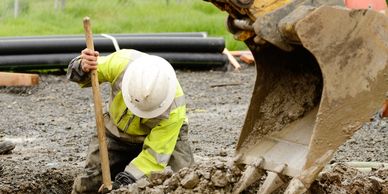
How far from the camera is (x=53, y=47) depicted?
11.7m

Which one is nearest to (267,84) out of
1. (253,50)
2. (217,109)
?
(253,50)

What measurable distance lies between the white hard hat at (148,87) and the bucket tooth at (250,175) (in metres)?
0.88

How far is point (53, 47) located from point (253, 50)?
673 centimetres

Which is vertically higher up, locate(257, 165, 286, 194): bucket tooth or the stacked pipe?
locate(257, 165, 286, 194): bucket tooth

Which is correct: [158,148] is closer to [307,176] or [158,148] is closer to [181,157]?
[181,157]

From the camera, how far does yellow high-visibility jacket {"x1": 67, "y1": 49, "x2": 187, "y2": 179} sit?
20.1 feet

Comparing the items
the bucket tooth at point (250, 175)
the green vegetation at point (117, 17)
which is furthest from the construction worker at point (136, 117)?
the green vegetation at point (117, 17)

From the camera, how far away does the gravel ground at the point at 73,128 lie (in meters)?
7.00

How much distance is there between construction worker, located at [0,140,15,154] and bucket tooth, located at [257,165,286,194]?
3.26m

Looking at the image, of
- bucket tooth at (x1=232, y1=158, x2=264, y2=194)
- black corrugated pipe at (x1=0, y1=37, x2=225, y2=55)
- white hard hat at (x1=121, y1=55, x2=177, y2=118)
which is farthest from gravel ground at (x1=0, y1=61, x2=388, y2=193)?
bucket tooth at (x1=232, y1=158, x2=264, y2=194)

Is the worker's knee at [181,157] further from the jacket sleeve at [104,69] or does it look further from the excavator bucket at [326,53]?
the excavator bucket at [326,53]

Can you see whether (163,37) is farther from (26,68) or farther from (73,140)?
(73,140)

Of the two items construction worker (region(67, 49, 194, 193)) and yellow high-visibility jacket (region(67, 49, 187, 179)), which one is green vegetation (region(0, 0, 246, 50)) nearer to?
construction worker (region(67, 49, 194, 193))

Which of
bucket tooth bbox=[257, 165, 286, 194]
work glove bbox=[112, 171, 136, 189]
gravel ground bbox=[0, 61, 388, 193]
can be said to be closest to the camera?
bucket tooth bbox=[257, 165, 286, 194]
